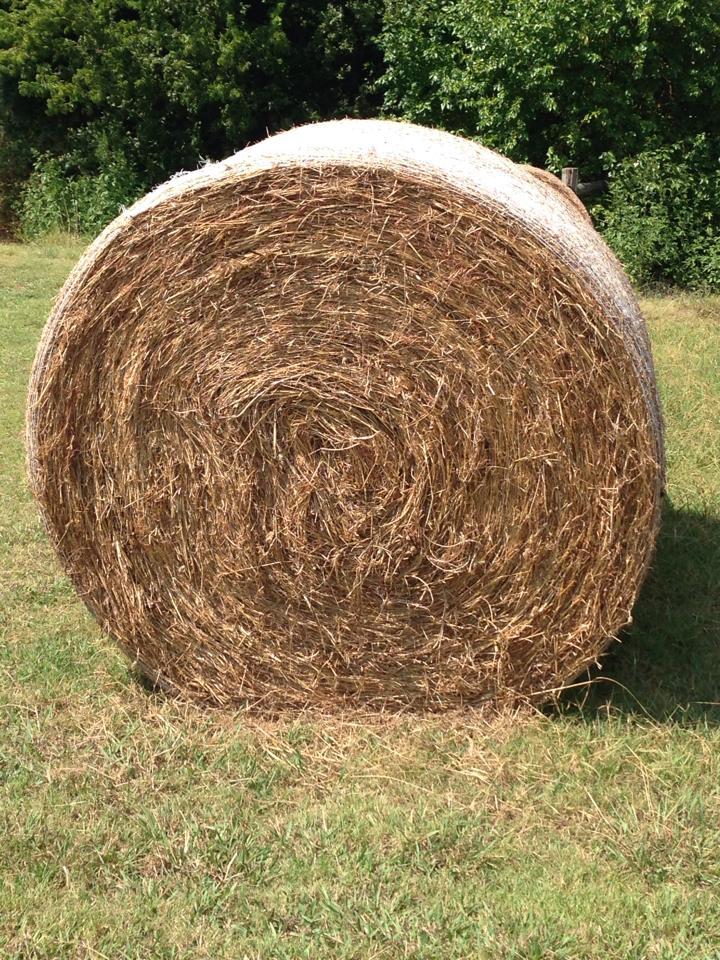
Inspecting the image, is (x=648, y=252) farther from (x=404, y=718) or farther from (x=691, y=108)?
(x=404, y=718)

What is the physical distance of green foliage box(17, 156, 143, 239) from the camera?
53.1ft

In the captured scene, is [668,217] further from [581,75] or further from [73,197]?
[73,197]

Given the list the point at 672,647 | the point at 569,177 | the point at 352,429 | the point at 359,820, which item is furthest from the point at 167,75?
the point at 359,820

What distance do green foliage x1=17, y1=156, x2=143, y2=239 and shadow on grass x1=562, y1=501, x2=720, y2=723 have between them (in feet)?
40.3

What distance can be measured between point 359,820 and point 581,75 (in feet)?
36.4

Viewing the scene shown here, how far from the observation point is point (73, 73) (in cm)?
1681

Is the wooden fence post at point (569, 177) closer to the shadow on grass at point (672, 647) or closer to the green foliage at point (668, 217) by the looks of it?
the green foliage at point (668, 217)

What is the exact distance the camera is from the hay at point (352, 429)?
3762 mm

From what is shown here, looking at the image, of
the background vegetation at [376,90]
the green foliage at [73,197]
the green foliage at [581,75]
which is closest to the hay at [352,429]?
the background vegetation at [376,90]

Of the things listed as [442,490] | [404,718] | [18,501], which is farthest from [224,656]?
[18,501]

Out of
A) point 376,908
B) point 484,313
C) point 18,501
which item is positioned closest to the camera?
point 376,908

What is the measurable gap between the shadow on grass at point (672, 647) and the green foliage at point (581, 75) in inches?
321

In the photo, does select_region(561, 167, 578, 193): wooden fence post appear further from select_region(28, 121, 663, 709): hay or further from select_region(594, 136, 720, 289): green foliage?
select_region(28, 121, 663, 709): hay

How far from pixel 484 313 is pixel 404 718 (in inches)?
61.8
